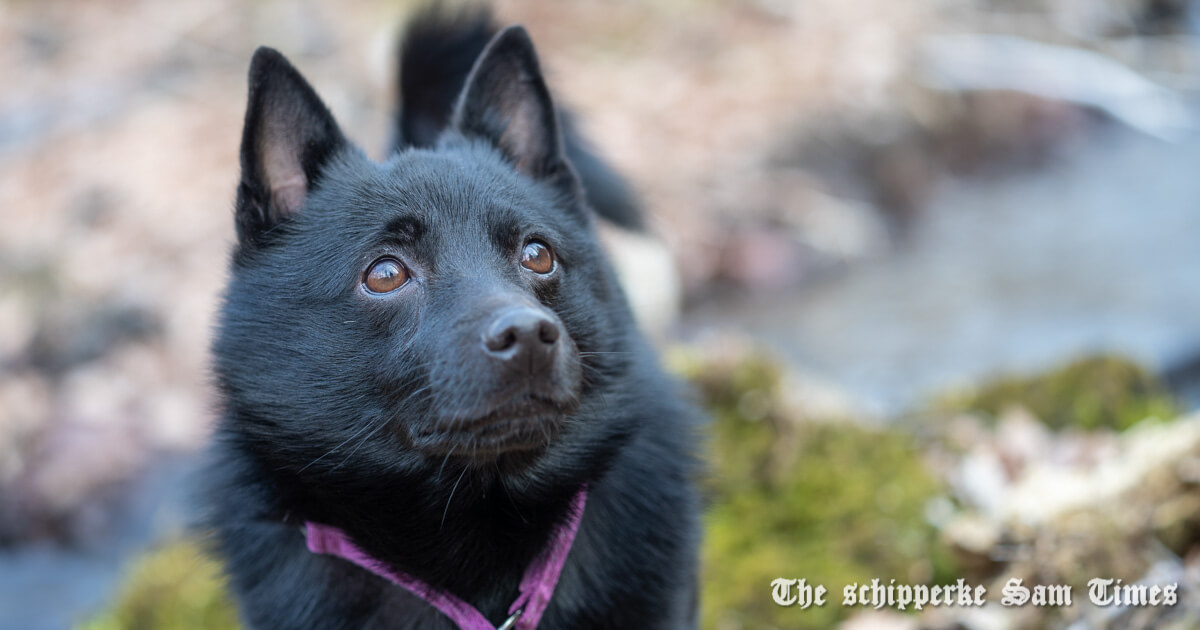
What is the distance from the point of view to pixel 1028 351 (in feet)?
17.8

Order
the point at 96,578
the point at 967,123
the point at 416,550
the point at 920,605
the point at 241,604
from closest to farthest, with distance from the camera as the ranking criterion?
the point at 416,550 < the point at 241,604 < the point at 920,605 < the point at 96,578 < the point at 967,123

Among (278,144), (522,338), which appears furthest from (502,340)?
(278,144)

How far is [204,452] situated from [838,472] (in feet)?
8.04

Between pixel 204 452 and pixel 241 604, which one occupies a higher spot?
pixel 204 452

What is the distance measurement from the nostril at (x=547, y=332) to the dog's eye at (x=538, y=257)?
42 centimetres

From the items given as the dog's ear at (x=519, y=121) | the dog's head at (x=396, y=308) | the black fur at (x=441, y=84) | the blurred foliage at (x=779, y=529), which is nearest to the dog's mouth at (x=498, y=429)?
the dog's head at (x=396, y=308)

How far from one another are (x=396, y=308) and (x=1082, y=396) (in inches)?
144

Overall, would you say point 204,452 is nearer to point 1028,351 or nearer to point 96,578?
point 96,578

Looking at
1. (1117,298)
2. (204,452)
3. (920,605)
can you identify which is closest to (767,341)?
(1117,298)

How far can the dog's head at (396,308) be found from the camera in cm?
186

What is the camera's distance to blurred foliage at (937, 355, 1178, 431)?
4281 millimetres

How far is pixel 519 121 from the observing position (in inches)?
100.0

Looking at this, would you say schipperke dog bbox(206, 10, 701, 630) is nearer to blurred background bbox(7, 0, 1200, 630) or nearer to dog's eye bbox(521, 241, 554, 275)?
dog's eye bbox(521, 241, 554, 275)

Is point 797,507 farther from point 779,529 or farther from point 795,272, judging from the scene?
point 795,272
